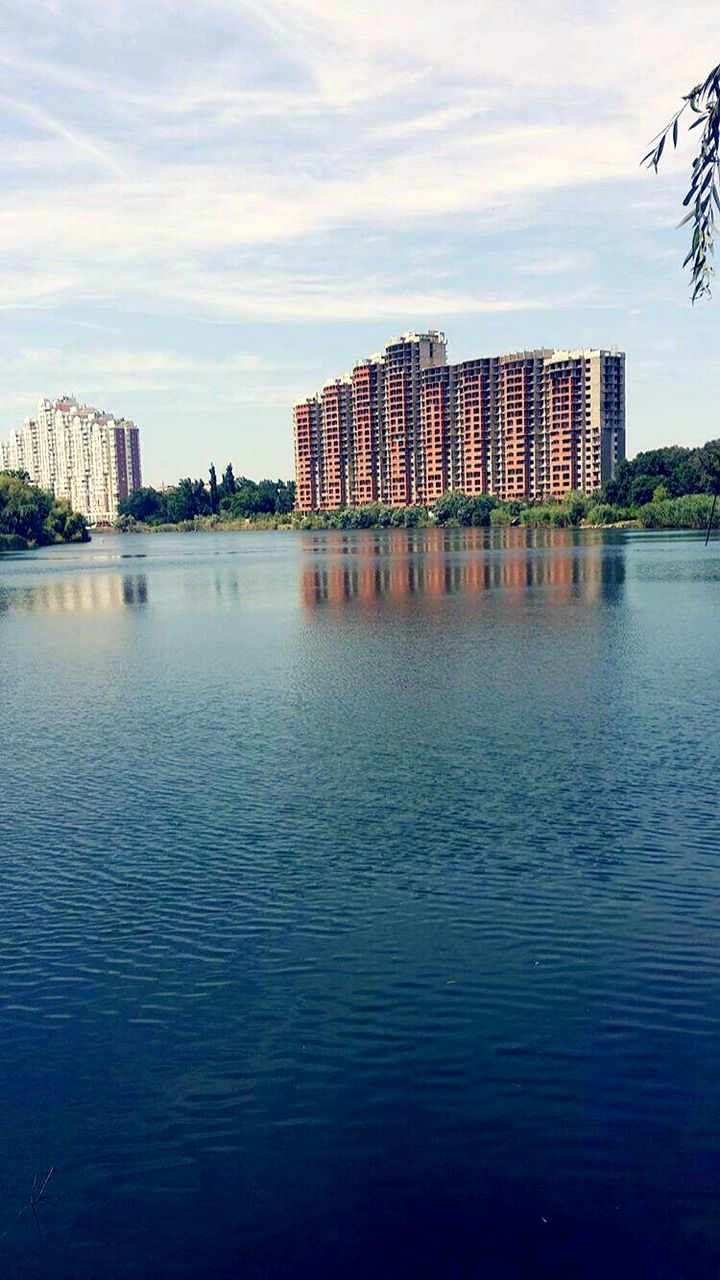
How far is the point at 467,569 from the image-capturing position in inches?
3147

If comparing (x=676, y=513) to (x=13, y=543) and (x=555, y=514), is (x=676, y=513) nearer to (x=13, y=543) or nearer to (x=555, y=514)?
(x=555, y=514)

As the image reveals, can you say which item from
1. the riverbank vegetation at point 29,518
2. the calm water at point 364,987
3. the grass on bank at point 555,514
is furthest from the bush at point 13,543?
the calm water at point 364,987

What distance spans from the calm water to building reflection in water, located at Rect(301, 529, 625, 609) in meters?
33.1

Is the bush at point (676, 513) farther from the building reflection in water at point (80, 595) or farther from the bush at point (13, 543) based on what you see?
the bush at point (13, 543)

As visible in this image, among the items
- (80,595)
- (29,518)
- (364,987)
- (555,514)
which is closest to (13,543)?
(29,518)

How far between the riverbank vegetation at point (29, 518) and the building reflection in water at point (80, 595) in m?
60.4

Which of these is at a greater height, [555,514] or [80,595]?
[555,514]

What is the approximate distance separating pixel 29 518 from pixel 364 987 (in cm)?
14142

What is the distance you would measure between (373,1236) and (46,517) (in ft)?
509

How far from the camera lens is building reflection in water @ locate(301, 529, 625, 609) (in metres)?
62.6

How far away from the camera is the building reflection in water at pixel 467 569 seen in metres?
62.6

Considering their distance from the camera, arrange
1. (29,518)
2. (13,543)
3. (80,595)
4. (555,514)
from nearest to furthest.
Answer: (80,595)
(13,543)
(29,518)
(555,514)

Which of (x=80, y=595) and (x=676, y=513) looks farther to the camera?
(x=676, y=513)

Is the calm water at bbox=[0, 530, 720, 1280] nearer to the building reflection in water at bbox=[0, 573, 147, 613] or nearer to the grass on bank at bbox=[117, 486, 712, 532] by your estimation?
the building reflection in water at bbox=[0, 573, 147, 613]
